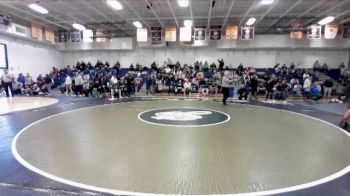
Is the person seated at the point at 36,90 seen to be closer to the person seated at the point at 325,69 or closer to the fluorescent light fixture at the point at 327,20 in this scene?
the fluorescent light fixture at the point at 327,20

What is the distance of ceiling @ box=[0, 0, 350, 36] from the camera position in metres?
12.1

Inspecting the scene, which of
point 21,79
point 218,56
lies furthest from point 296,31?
point 21,79

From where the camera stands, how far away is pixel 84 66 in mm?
19797

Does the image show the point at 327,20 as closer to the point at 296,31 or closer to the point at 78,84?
the point at 296,31

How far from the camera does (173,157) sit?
3.58 m

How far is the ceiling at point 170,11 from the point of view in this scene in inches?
478

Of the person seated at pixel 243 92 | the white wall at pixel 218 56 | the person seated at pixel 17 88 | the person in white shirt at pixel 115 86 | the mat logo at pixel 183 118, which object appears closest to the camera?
the mat logo at pixel 183 118

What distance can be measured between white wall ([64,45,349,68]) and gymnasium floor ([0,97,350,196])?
14854mm

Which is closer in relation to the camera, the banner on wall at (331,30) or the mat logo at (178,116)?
the mat logo at (178,116)

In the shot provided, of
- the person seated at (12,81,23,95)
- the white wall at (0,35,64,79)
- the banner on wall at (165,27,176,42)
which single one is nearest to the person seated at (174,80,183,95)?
the banner on wall at (165,27,176,42)

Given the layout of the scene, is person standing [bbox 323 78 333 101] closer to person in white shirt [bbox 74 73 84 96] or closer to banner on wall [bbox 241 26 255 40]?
banner on wall [bbox 241 26 255 40]

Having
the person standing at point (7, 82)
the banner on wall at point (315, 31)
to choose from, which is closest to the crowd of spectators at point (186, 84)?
the person standing at point (7, 82)

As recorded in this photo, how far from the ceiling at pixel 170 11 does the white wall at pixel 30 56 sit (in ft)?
5.76

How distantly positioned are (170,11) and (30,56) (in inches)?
473
